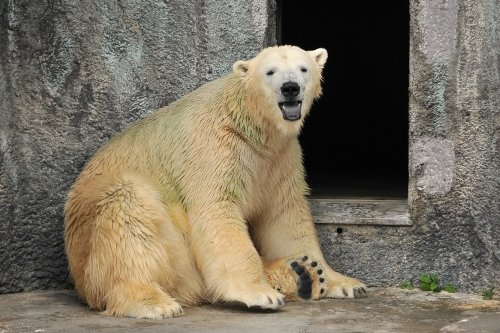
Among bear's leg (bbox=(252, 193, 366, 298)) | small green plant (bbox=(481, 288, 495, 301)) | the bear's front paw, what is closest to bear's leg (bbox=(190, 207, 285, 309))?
the bear's front paw

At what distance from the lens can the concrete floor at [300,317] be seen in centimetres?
520

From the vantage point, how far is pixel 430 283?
6.21 metres

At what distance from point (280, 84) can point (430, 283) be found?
1517 mm

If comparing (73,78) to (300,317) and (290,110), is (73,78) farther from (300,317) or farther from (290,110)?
(300,317)

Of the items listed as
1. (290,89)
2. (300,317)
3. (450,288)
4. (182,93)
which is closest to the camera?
(300,317)

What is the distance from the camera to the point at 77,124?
634cm

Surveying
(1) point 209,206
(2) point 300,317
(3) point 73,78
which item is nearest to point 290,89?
(1) point 209,206

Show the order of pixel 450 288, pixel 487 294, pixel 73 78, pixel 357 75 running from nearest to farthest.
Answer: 1. pixel 487 294
2. pixel 450 288
3. pixel 73 78
4. pixel 357 75

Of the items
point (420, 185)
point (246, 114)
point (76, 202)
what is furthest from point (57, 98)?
point (420, 185)

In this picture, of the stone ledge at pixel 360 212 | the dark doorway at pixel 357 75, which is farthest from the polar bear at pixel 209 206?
the dark doorway at pixel 357 75

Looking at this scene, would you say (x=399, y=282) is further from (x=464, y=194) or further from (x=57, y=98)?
(x=57, y=98)

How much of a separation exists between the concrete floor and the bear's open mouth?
102 centimetres

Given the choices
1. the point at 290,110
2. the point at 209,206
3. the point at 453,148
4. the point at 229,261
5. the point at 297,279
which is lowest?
the point at 297,279

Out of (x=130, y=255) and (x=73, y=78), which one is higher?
(x=73, y=78)
